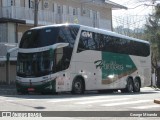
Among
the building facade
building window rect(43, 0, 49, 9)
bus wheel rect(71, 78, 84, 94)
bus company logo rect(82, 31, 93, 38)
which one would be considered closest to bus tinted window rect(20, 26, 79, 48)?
bus company logo rect(82, 31, 93, 38)

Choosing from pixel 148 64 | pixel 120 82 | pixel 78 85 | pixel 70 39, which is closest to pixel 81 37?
pixel 70 39

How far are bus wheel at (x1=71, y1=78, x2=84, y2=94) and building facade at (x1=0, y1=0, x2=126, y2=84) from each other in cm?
632

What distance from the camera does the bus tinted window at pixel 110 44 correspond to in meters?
25.7

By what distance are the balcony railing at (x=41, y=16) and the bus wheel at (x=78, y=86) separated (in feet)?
44.5

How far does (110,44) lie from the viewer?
28656 mm

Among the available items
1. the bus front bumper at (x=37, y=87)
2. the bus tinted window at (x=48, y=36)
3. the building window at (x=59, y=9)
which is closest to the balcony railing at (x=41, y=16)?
the building window at (x=59, y=9)

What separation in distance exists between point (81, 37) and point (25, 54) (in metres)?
3.44

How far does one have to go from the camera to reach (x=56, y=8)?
4434 cm

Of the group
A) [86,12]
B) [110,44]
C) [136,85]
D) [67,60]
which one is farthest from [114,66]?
[86,12]

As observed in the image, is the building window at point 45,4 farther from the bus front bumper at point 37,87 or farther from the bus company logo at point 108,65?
the bus front bumper at point 37,87

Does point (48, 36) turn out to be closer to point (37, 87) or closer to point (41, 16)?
point (37, 87)

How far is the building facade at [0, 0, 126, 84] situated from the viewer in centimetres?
3603

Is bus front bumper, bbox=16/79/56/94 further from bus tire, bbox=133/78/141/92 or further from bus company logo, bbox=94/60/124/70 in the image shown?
bus tire, bbox=133/78/141/92

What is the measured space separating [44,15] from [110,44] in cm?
1360
